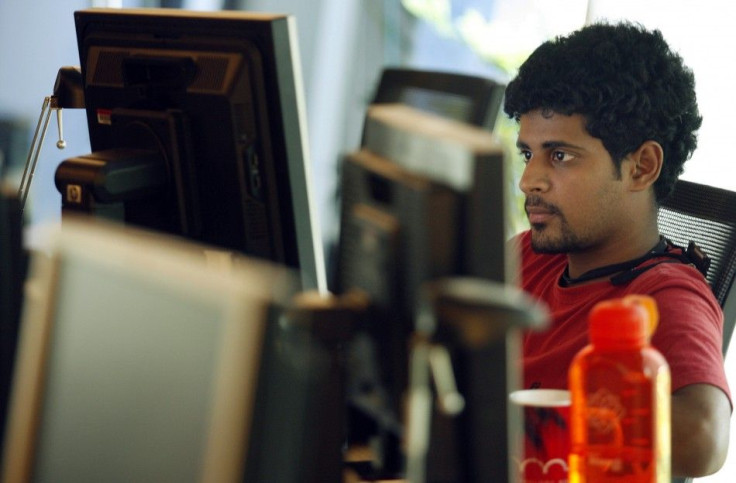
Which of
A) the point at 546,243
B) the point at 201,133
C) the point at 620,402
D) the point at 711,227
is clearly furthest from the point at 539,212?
the point at 620,402

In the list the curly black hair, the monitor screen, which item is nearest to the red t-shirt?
the curly black hair

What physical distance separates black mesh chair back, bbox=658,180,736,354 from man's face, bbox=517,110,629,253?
15 cm

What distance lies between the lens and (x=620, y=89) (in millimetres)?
1624

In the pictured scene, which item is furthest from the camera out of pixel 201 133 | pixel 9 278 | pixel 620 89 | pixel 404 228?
pixel 620 89

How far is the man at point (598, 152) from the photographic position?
162 cm

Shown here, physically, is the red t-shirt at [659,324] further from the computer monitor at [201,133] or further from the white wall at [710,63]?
the white wall at [710,63]

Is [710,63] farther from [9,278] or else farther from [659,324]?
[9,278]

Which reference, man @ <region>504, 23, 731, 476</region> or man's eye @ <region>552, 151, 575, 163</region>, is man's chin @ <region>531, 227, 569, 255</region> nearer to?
man @ <region>504, 23, 731, 476</region>

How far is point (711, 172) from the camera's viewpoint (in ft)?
8.58

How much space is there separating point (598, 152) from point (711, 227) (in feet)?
0.78

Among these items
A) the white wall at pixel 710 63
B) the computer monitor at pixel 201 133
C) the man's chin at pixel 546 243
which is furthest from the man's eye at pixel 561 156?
the white wall at pixel 710 63

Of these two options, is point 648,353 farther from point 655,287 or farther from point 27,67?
point 27,67

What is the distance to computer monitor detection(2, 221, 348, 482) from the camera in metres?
0.66

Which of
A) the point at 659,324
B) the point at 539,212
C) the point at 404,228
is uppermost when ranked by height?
the point at 404,228
